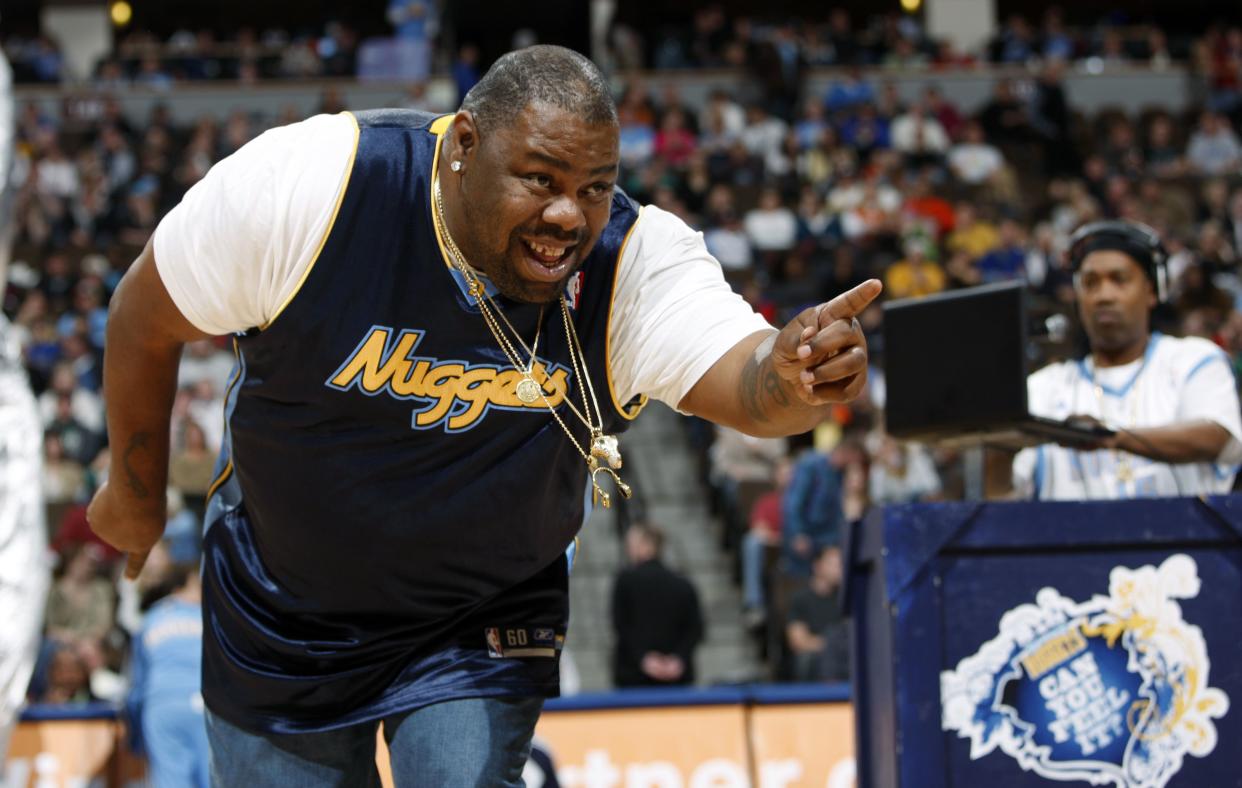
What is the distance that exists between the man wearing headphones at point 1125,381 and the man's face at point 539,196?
254 centimetres

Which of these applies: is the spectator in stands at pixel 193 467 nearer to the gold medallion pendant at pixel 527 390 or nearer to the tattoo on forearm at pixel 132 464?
the tattoo on forearm at pixel 132 464

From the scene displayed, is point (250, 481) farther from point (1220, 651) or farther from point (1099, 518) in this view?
point (1220, 651)

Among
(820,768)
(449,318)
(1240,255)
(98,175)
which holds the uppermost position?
(98,175)

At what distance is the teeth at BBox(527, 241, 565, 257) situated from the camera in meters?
2.74

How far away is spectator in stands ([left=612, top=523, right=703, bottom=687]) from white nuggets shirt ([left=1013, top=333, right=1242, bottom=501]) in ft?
15.2

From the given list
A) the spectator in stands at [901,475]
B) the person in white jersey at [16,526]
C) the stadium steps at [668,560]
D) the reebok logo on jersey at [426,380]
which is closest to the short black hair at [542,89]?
the reebok logo on jersey at [426,380]

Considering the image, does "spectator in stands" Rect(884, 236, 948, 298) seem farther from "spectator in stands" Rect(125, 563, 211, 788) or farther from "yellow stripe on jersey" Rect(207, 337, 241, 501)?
"yellow stripe on jersey" Rect(207, 337, 241, 501)

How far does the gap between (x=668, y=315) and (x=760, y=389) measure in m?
0.30

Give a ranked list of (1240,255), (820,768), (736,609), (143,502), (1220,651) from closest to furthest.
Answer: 1. (143,502)
2. (1220,651)
3. (820,768)
4. (736,609)
5. (1240,255)

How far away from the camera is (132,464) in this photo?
10.4 feet

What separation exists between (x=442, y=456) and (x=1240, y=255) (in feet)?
46.3

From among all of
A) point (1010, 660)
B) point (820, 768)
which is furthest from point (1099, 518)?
point (820, 768)

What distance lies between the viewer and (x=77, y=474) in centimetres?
1173

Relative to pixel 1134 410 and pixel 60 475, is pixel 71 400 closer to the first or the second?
pixel 60 475
